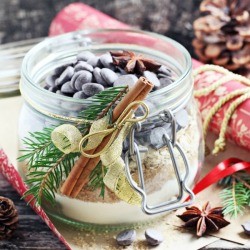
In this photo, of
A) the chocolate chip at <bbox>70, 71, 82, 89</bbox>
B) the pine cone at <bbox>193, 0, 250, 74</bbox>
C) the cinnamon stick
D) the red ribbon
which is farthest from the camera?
the pine cone at <bbox>193, 0, 250, 74</bbox>

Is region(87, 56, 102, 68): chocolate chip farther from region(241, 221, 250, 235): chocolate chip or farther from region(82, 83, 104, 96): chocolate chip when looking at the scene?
region(241, 221, 250, 235): chocolate chip

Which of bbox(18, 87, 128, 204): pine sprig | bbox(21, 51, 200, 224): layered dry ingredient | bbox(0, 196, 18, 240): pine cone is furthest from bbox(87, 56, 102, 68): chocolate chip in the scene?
bbox(0, 196, 18, 240): pine cone

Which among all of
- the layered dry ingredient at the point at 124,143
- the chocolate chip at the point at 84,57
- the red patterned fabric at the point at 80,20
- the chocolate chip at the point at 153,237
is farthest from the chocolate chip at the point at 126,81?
the red patterned fabric at the point at 80,20

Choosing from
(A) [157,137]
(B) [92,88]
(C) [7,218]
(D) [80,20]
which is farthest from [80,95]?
(D) [80,20]

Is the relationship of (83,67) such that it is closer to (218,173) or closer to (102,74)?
(102,74)

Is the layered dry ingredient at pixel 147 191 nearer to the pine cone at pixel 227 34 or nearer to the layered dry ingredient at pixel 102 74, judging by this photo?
the layered dry ingredient at pixel 102 74

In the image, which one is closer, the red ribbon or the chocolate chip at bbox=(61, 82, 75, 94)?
the chocolate chip at bbox=(61, 82, 75, 94)
